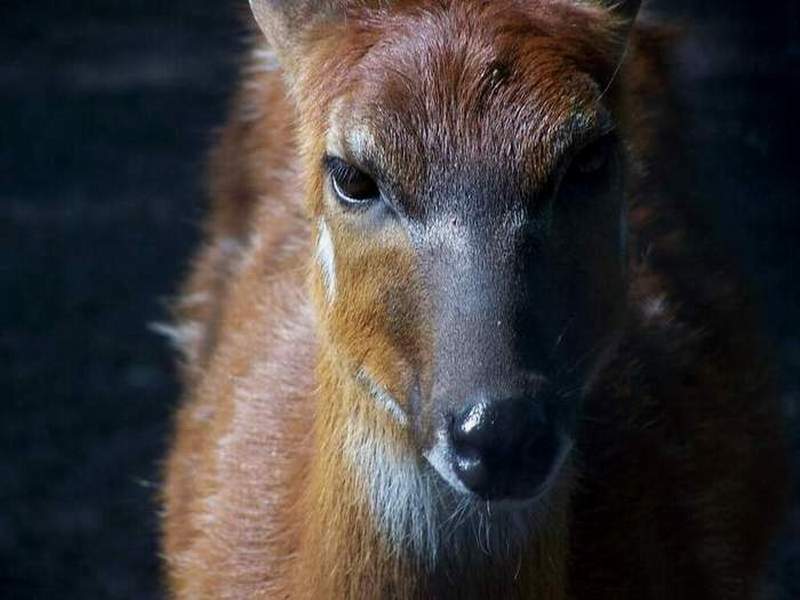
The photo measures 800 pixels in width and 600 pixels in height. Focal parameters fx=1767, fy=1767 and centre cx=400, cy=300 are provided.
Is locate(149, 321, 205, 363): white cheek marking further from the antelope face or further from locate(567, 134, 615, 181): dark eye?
locate(567, 134, 615, 181): dark eye

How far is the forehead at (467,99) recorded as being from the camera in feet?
11.5

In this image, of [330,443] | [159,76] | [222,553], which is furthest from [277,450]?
[159,76]

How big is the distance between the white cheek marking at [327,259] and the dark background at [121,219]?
7.36ft

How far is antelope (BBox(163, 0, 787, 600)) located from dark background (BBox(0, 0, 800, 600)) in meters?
1.55

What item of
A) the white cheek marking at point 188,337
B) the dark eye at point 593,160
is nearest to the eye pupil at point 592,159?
the dark eye at point 593,160

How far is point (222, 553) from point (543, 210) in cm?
170

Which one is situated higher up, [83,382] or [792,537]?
[792,537]

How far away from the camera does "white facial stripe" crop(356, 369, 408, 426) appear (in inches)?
142

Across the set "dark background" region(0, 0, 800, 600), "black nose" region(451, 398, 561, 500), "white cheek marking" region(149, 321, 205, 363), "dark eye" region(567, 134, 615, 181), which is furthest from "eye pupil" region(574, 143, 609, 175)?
"white cheek marking" region(149, 321, 205, 363)

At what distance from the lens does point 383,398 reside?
3652 mm

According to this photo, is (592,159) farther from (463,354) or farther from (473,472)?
(473,472)

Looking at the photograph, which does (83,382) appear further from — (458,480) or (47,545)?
(458,480)

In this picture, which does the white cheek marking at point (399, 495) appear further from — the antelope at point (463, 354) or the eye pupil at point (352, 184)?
the eye pupil at point (352, 184)

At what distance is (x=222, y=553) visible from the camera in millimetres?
4762
